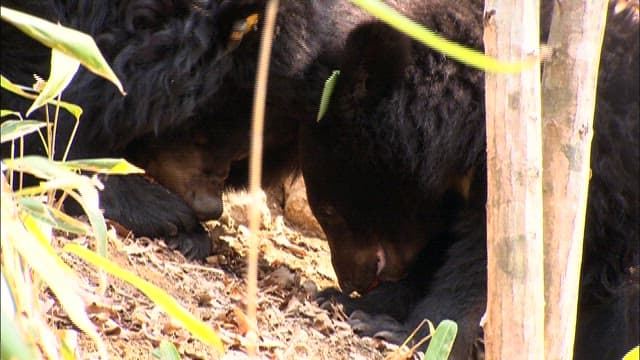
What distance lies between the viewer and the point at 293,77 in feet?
12.7

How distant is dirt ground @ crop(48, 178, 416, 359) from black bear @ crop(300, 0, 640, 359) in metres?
0.22

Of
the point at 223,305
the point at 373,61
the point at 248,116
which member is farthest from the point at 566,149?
the point at 248,116

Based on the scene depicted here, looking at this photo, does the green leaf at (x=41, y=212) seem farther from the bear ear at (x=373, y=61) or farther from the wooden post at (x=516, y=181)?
the bear ear at (x=373, y=61)

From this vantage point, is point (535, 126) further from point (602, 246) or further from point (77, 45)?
point (602, 246)

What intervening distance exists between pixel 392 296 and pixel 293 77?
104 centimetres

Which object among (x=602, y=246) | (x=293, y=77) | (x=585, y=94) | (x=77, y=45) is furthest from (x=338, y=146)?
(x=77, y=45)

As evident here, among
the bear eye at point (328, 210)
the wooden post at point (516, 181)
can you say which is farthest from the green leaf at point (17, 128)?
the bear eye at point (328, 210)

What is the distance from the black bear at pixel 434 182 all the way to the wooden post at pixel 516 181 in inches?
65.0

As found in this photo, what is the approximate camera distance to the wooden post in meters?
1.88

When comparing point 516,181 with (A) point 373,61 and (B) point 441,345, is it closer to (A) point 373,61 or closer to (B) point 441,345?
(B) point 441,345

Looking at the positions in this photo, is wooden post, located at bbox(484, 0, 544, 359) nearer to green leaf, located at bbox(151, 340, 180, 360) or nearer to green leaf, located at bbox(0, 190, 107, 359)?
green leaf, located at bbox(151, 340, 180, 360)

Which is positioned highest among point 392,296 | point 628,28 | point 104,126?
point 628,28

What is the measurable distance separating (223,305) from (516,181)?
1.65 m

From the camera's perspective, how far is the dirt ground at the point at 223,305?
282 centimetres
